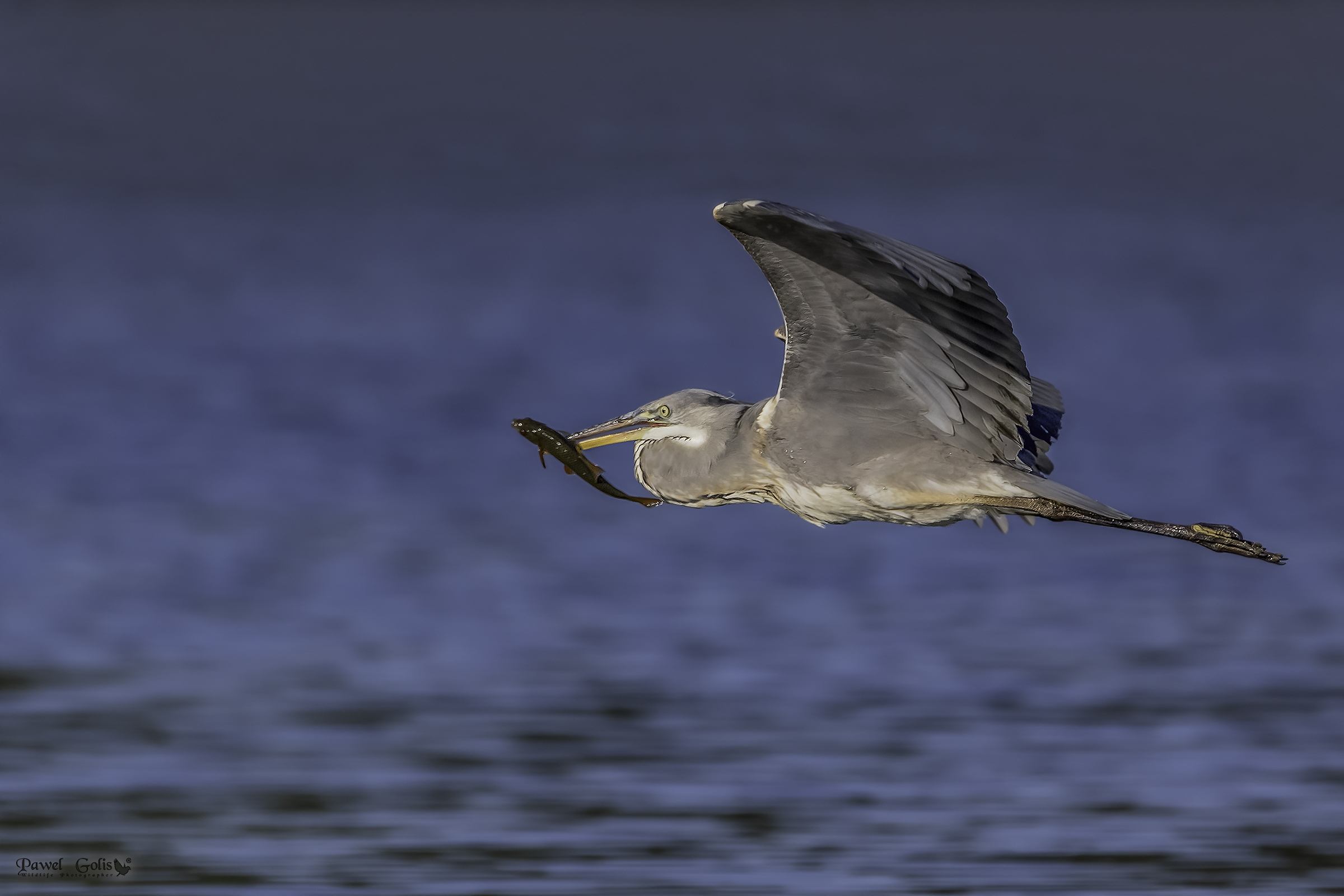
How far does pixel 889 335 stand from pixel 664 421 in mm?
1625

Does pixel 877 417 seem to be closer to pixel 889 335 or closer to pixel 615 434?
pixel 889 335

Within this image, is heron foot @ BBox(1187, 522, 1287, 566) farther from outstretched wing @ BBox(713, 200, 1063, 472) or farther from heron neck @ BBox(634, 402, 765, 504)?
heron neck @ BBox(634, 402, 765, 504)

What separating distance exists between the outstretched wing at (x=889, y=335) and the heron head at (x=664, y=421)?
0.71 m

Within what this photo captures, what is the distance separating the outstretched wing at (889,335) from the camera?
28.1 feet

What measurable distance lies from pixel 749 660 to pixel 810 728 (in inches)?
75.5

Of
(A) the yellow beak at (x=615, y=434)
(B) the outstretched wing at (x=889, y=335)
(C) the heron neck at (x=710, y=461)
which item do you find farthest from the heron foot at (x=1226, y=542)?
(A) the yellow beak at (x=615, y=434)

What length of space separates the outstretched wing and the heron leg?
317 mm

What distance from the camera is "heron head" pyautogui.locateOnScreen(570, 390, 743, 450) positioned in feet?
34.1

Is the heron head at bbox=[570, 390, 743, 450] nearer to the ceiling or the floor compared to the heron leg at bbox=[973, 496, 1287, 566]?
nearer to the ceiling

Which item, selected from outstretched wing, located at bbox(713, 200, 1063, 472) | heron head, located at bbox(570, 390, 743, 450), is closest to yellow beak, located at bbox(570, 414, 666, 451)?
heron head, located at bbox(570, 390, 743, 450)

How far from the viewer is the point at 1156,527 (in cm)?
940

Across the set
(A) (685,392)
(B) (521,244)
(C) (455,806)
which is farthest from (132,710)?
(B) (521,244)

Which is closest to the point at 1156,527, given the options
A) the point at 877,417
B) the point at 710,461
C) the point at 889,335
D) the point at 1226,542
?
the point at 1226,542

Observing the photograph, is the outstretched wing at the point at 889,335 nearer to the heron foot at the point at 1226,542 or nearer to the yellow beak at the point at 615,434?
the heron foot at the point at 1226,542
